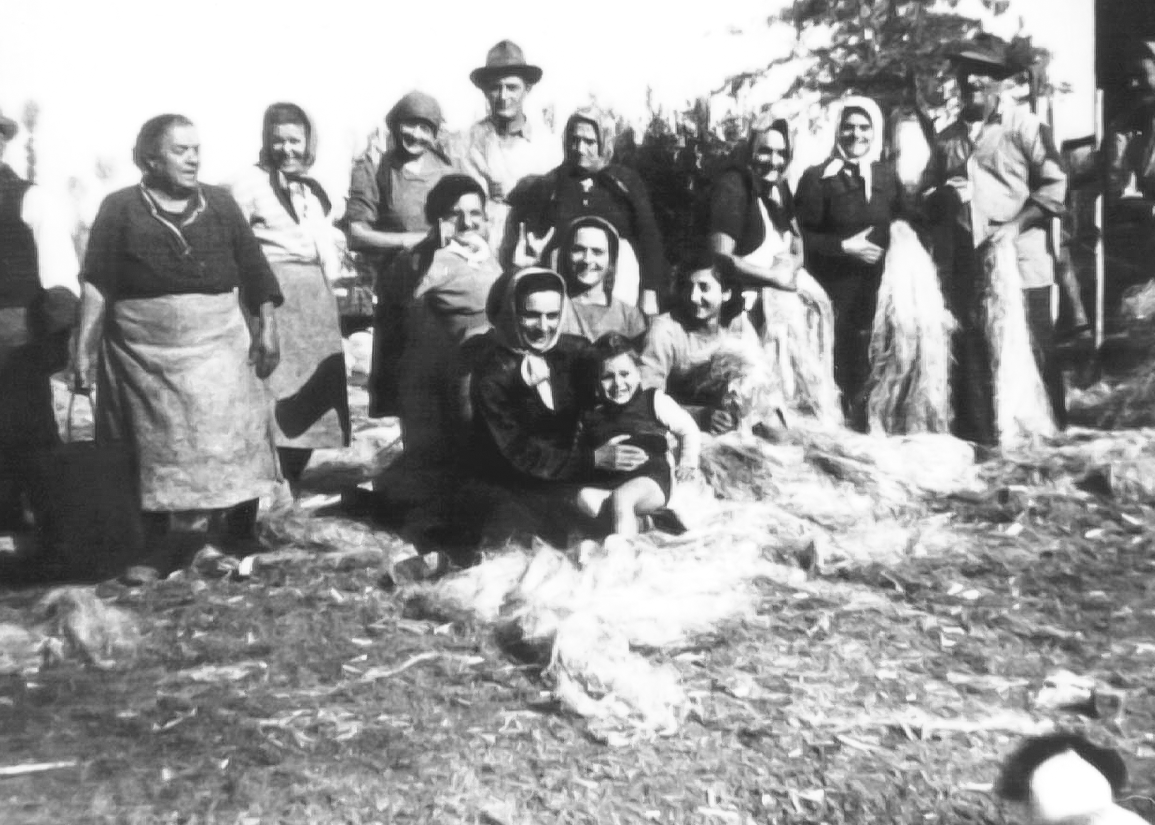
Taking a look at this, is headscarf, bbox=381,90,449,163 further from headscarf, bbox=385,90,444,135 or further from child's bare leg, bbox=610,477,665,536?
child's bare leg, bbox=610,477,665,536

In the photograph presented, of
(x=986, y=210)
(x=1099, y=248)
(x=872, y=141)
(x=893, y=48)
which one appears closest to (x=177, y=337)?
(x=872, y=141)

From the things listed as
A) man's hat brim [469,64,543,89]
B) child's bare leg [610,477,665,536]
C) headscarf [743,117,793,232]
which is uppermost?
man's hat brim [469,64,543,89]

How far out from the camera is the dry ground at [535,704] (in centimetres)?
361

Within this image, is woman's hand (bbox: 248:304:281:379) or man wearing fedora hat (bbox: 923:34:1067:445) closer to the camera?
woman's hand (bbox: 248:304:281:379)

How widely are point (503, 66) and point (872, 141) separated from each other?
0.98 m

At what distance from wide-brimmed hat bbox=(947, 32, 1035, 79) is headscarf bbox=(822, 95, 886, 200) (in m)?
0.23

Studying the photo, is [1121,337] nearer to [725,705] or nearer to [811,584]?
[811,584]

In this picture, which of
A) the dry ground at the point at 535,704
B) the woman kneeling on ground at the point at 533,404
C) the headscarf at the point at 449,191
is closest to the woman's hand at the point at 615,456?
the woman kneeling on ground at the point at 533,404

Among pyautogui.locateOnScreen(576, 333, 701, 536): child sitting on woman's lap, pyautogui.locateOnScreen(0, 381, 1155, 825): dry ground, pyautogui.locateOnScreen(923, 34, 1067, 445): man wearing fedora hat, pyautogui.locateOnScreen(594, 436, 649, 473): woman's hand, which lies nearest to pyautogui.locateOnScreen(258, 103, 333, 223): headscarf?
pyautogui.locateOnScreen(0, 381, 1155, 825): dry ground

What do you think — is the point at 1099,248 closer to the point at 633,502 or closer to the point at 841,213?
the point at 841,213

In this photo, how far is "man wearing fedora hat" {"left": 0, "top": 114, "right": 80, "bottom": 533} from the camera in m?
3.98

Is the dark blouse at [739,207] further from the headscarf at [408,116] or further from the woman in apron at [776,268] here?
the headscarf at [408,116]

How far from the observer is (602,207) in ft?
14.2

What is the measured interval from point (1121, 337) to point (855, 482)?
78 cm
